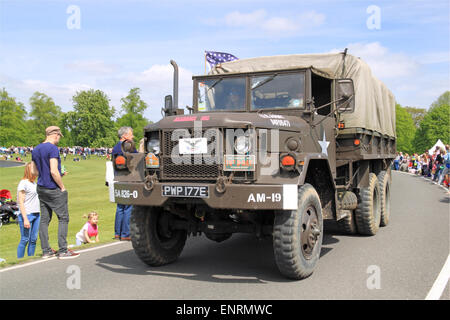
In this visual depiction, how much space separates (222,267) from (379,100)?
6098 millimetres

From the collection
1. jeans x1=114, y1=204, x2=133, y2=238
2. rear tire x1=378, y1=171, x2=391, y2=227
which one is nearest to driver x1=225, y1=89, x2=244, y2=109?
jeans x1=114, y1=204, x2=133, y2=238

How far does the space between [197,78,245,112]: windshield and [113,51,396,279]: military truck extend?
0.7 inches

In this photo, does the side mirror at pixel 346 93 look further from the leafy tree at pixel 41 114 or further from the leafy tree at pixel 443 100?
the leafy tree at pixel 41 114

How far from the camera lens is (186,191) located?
221 inches

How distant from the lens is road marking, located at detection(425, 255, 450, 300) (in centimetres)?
507

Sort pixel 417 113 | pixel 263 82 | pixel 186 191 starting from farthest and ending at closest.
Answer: pixel 417 113, pixel 263 82, pixel 186 191

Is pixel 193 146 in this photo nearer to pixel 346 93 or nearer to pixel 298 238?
pixel 298 238

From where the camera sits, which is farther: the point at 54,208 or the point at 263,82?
the point at 263,82

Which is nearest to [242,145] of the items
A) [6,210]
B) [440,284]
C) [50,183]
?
[440,284]

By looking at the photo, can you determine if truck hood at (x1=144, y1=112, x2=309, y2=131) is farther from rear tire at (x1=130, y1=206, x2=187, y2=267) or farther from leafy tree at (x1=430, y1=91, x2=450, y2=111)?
leafy tree at (x1=430, y1=91, x2=450, y2=111)

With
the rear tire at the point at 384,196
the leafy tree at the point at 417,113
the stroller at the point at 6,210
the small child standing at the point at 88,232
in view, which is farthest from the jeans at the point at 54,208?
the leafy tree at the point at 417,113

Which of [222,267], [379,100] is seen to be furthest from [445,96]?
[222,267]

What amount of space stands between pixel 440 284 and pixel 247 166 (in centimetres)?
269
